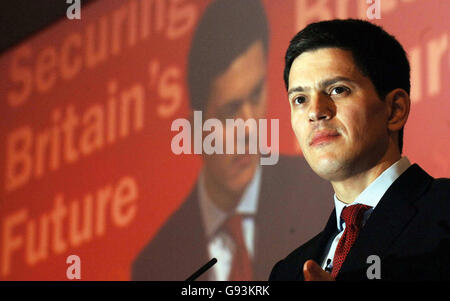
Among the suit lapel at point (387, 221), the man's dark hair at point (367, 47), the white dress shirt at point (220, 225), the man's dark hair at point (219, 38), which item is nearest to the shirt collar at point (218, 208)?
the white dress shirt at point (220, 225)

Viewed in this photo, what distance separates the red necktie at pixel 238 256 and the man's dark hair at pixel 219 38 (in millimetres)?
453

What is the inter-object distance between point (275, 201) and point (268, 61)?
52 cm

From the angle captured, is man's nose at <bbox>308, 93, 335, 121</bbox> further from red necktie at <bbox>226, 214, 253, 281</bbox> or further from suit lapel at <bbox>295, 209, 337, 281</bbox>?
red necktie at <bbox>226, 214, 253, 281</bbox>

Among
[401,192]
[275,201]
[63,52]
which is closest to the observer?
[401,192]

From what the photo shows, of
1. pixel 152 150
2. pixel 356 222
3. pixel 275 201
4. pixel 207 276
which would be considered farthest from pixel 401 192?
pixel 152 150

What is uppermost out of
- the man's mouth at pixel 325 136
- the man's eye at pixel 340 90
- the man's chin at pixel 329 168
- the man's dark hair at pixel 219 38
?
the man's dark hair at pixel 219 38

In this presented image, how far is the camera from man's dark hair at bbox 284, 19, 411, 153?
139 cm

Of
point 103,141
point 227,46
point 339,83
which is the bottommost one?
point 339,83

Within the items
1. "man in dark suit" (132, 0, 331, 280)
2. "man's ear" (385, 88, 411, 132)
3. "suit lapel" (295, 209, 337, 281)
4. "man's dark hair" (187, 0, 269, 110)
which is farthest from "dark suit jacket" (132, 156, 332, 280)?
"man's ear" (385, 88, 411, 132)

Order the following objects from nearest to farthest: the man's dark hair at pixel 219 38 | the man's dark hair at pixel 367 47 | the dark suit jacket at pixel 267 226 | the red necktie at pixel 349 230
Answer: the red necktie at pixel 349 230 < the man's dark hair at pixel 367 47 < the dark suit jacket at pixel 267 226 < the man's dark hair at pixel 219 38

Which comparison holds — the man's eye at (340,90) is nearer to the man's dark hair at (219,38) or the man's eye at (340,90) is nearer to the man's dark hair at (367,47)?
the man's dark hair at (367,47)

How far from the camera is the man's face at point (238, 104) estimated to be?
2.39 meters

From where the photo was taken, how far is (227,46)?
97.6 inches
